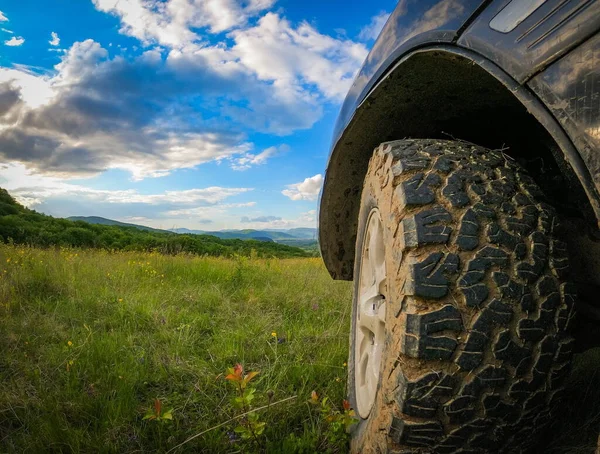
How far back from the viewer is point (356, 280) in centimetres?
189

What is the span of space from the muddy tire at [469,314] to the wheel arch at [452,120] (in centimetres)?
19

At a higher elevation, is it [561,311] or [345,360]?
[561,311]

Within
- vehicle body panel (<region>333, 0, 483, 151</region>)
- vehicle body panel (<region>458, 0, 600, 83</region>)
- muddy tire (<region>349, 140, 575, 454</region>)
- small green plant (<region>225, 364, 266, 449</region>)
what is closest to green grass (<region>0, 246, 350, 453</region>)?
small green plant (<region>225, 364, 266, 449</region>)

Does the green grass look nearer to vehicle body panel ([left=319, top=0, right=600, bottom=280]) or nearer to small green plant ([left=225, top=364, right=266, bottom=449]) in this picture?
small green plant ([left=225, top=364, right=266, bottom=449])

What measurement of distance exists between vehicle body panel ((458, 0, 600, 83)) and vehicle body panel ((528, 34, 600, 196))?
0.8 inches

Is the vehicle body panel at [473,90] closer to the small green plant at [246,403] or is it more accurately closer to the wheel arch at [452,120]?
the wheel arch at [452,120]

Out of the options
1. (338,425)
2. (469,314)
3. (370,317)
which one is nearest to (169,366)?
(338,425)

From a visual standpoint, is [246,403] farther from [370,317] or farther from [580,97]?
[580,97]

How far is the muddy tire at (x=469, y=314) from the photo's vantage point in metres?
0.96

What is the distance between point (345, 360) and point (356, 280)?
0.59m

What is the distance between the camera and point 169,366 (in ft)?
7.13

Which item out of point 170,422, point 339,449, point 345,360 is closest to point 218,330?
point 345,360

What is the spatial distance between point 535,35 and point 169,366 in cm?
206

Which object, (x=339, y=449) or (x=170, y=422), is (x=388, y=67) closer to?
(x=339, y=449)
